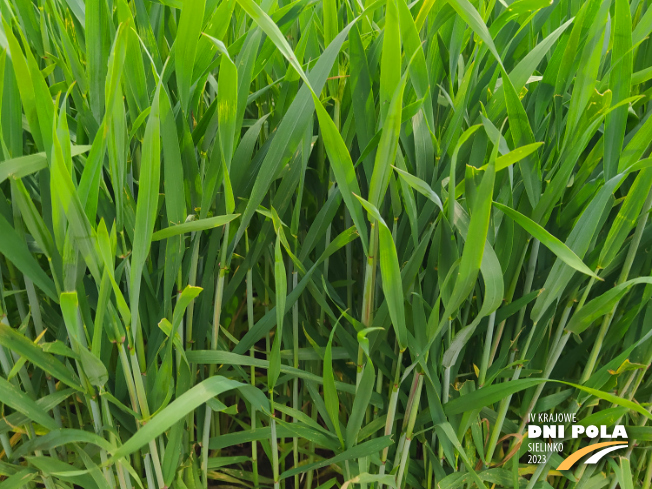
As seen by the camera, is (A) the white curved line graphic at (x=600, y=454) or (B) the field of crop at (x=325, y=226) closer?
(B) the field of crop at (x=325, y=226)

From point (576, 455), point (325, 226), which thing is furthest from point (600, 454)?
point (325, 226)

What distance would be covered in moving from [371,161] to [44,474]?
44 centimetres

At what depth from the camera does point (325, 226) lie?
0.50 metres

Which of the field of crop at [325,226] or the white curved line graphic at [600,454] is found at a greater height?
the field of crop at [325,226]

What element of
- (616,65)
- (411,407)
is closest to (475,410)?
(411,407)

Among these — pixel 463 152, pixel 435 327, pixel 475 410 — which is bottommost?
pixel 475 410

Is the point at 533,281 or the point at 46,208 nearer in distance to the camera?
the point at 46,208

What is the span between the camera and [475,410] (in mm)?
491

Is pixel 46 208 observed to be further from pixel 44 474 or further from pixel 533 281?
pixel 533 281

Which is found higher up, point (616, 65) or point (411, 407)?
point (616, 65)

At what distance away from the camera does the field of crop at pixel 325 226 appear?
388mm

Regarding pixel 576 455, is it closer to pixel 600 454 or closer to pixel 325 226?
pixel 600 454

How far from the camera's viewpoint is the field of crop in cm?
39
